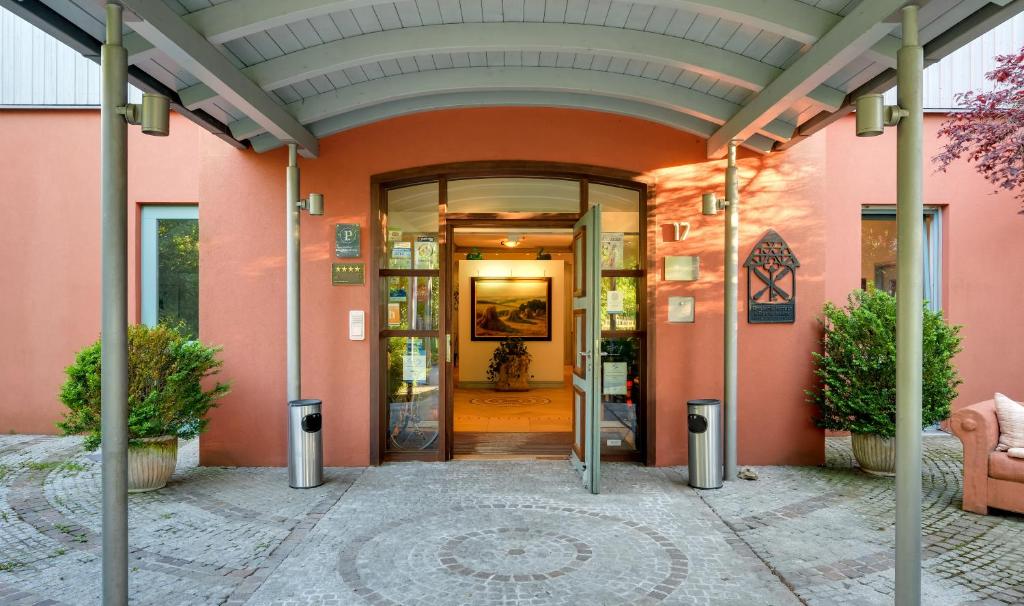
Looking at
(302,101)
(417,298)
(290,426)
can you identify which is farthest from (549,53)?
(290,426)

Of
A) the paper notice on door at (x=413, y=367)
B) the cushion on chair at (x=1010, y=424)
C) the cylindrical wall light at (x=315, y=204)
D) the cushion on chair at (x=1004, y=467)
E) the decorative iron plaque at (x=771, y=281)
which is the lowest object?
the cushion on chair at (x=1004, y=467)

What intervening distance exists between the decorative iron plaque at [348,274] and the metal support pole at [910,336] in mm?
4337

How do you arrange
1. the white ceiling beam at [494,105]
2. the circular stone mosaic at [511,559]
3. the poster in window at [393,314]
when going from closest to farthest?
the circular stone mosaic at [511,559], the white ceiling beam at [494,105], the poster in window at [393,314]

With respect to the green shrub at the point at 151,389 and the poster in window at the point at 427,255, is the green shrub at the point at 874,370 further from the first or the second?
the green shrub at the point at 151,389

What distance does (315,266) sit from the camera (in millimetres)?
5645

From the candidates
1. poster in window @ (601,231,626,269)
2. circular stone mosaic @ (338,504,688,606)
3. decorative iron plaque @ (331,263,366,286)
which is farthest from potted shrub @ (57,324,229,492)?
poster in window @ (601,231,626,269)

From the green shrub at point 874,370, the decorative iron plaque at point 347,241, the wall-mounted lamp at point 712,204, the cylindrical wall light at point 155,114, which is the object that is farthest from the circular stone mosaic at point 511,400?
the cylindrical wall light at point 155,114

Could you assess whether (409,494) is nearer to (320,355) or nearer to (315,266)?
(320,355)

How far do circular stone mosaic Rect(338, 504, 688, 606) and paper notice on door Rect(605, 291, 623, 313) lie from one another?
2.16m

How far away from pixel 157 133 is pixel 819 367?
5610 mm

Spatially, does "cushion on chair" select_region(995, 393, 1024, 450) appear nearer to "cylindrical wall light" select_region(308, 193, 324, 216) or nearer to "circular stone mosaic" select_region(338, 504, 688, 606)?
"circular stone mosaic" select_region(338, 504, 688, 606)

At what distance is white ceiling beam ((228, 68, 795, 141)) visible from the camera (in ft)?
15.9

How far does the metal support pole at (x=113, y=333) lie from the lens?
2756 millimetres

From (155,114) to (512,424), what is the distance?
5717 millimetres
